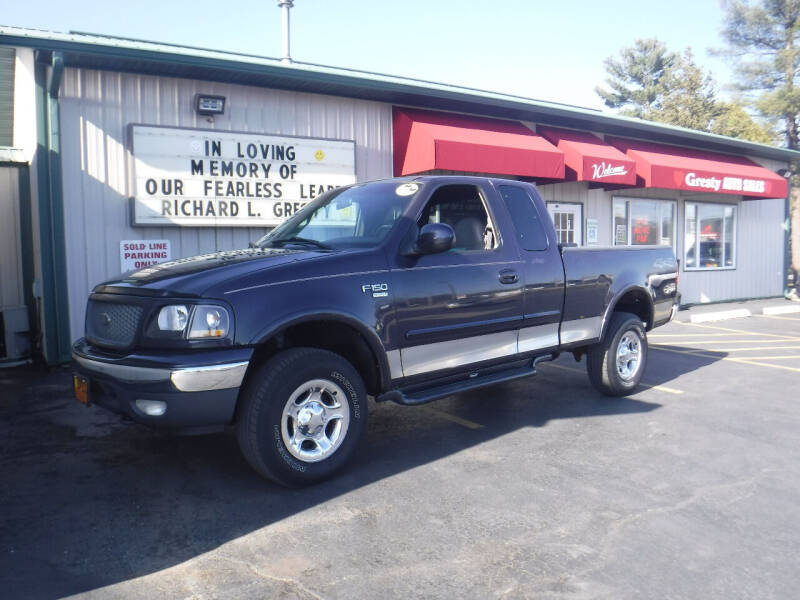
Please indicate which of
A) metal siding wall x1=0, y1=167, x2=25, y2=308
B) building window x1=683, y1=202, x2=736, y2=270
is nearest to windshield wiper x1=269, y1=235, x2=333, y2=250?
metal siding wall x1=0, y1=167, x2=25, y2=308

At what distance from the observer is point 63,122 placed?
8.50 m

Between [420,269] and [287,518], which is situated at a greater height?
[420,269]

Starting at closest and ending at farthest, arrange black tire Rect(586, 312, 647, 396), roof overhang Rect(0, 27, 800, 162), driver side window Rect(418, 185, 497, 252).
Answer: driver side window Rect(418, 185, 497, 252) → black tire Rect(586, 312, 647, 396) → roof overhang Rect(0, 27, 800, 162)

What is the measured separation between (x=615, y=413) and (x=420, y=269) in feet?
8.40

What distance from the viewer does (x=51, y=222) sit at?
330 inches

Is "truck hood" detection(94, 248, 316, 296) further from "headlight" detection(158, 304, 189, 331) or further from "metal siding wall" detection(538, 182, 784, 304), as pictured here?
"metal siding wall" detection(538, 182, 784, 304)

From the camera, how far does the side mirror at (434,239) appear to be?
471cm

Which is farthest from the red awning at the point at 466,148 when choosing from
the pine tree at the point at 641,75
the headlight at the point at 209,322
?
the pine tree at the point at 641,75

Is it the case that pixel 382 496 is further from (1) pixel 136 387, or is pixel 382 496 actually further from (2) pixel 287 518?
(1) pixel 136 387

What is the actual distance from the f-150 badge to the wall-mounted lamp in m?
6.01

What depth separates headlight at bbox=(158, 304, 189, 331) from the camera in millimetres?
3928

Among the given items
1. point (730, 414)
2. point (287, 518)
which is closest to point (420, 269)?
point (287, 518)

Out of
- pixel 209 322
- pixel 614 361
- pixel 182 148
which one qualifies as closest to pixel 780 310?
pixel 614 361

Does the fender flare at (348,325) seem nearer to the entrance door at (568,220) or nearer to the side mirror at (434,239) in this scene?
the side mirror at (434,239)
